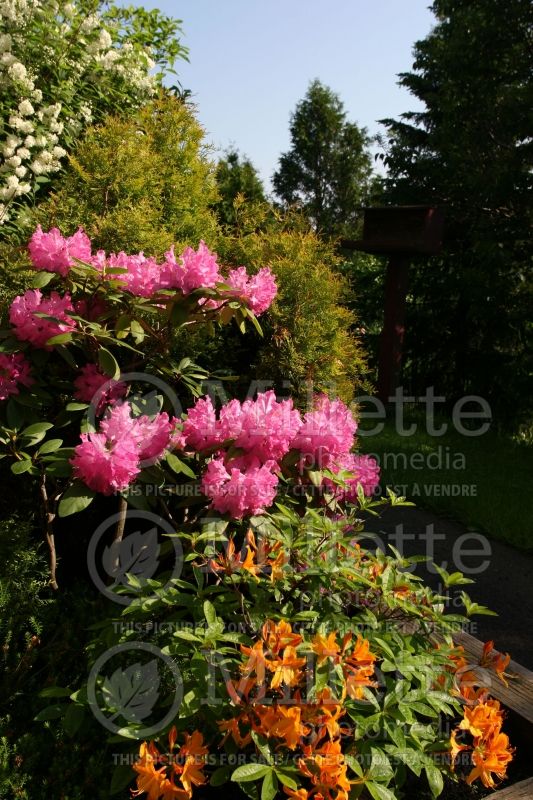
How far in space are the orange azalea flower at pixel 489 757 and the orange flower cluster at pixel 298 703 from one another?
35 centimetres

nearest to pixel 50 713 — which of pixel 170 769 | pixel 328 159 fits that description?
pixel 170 769

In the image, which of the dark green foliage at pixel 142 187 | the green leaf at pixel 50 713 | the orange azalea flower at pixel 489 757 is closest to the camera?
the orange azalea flower at pixel 489 757

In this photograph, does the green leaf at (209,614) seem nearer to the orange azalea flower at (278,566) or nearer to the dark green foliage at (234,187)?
the orange azalea flower at (278,566)

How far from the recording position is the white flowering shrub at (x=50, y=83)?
4.01 m

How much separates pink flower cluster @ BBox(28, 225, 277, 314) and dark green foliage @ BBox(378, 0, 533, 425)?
6.02 m

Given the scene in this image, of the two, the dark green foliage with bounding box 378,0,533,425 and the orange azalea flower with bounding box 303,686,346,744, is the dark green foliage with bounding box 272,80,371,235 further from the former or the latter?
the orange azalea flower with bounding box 303,686,346,744

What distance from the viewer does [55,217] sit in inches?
118

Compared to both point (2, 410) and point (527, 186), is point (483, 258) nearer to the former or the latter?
point (527, 186)

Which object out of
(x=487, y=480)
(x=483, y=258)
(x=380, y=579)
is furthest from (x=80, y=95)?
(x=483, y=258)

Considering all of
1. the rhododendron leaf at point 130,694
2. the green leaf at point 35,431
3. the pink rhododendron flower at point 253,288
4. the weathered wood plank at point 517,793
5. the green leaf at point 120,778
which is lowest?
the green leaf at point 120,778

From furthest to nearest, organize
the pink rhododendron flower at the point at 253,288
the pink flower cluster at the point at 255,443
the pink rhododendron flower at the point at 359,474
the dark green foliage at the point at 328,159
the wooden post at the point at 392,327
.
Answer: the dark green foliage at the point at 328,159, the wooden post at the point at 392,327, the pink rhododendron flower at the point at 359,474, the pink rhododendron flower at the point at 253,288, the pink flower cluster at the point at 255,443

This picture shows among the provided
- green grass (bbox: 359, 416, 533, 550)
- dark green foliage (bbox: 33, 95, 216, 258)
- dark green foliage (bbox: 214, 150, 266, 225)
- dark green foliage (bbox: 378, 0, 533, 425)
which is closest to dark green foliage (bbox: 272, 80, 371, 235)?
dark green foliage (bbox: 214, 150, 266, 225)

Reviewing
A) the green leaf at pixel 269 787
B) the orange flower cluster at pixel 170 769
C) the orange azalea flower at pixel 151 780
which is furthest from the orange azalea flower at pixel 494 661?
the orange azalea flower at pixel 151 780

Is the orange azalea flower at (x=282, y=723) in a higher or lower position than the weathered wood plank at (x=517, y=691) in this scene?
higher
